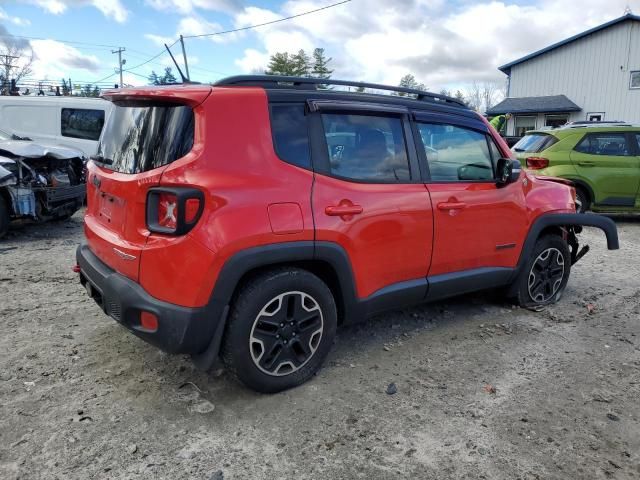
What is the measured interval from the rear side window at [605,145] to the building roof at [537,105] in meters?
18.7

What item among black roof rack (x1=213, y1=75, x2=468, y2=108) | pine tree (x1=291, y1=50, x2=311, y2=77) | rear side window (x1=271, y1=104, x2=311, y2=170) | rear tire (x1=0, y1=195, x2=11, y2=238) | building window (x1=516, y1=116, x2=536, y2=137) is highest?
pine tree (x1=291, y1=50, x2=311, y2=77)

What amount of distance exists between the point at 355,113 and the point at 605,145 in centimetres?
738

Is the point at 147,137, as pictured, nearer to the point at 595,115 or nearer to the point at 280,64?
the point at 595,115

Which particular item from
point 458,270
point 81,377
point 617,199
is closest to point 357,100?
point 458,270

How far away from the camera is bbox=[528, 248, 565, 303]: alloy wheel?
448 centimetres

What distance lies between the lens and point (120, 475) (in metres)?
2.31

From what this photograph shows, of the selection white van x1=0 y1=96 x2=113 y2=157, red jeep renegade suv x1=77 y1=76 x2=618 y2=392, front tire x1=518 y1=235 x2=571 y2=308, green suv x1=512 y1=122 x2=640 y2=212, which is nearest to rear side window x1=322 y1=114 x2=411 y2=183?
red jeep renegade suv x1=77 y1=76 x2=618 y2=392

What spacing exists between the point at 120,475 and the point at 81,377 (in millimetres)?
1050

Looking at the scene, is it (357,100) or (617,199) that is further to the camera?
(617,199)

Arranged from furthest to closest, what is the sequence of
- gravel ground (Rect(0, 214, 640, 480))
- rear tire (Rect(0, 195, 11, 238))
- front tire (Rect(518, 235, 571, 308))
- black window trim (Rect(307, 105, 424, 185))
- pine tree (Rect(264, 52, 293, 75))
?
pine tree (Rect(264, 52, 293, 75))
rear tire (Rect(0, 195, 11, 238))
front tire (Rect(518, 235, 571, 308))
black window trim (Rect(307, 105, 424, 185))
gravel ground (Rect(0, 214, 640, 480))

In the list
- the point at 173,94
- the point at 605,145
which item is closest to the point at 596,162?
the point at 605,145

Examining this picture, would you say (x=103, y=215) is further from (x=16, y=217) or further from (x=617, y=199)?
(x=617, y=199)

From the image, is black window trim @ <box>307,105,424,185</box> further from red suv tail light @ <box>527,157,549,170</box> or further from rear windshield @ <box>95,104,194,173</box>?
red suv tail light @ <box>527,157,549,170</box>

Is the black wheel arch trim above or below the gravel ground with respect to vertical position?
above
